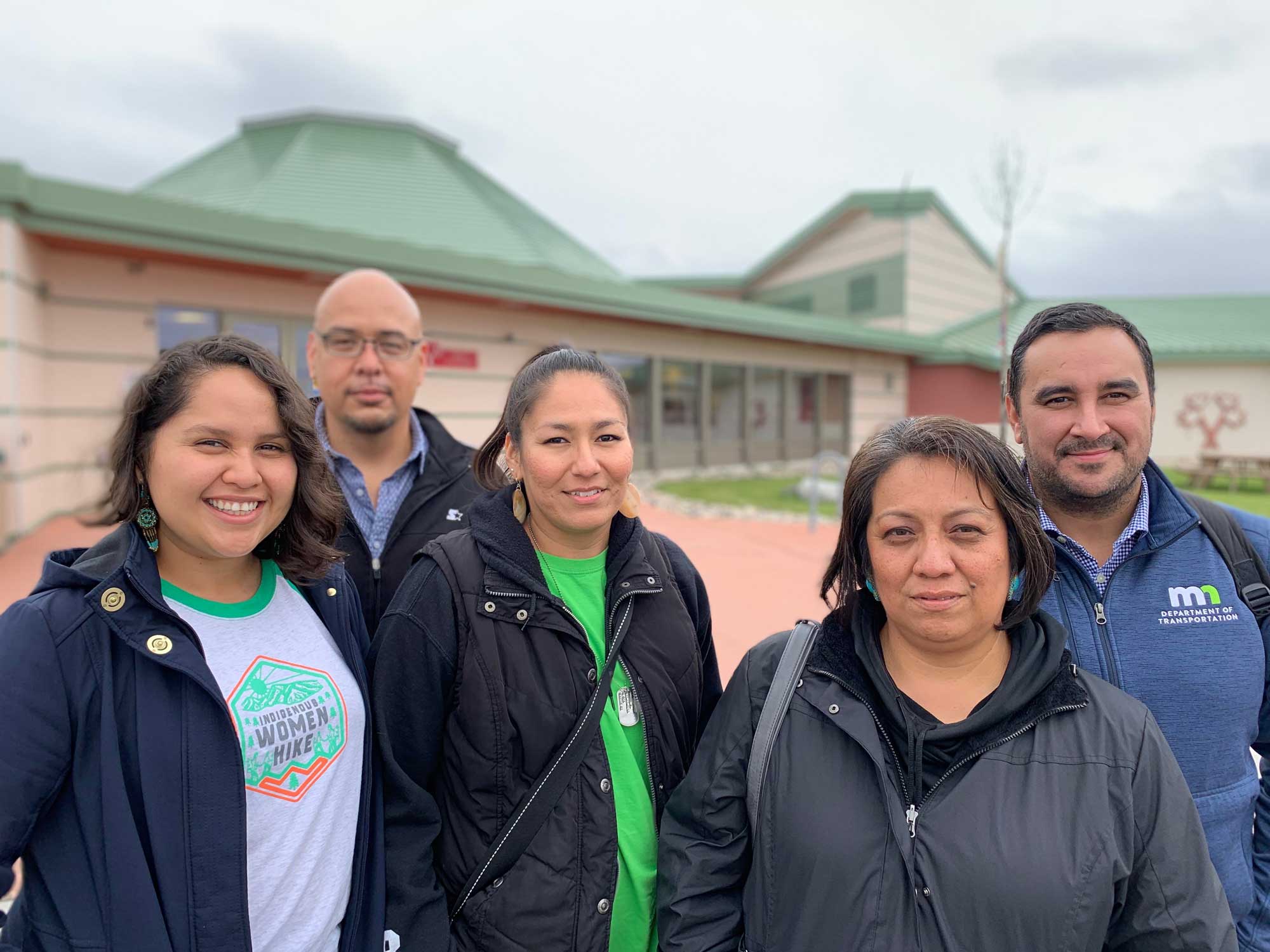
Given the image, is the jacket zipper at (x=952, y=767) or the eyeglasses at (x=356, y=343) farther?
the eyeglasses at (x=356, y=343)

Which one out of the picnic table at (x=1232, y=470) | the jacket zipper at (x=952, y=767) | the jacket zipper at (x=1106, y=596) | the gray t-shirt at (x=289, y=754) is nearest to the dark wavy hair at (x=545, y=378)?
the gray t-shirt at (x=289, y=754)

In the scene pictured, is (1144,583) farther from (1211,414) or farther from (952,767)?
(1211,414)

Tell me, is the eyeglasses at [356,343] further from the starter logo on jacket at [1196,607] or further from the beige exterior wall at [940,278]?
the beige exterior wall at [940,278]

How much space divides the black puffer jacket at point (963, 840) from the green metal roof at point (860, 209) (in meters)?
24.3

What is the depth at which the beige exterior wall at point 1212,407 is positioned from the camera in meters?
21.2

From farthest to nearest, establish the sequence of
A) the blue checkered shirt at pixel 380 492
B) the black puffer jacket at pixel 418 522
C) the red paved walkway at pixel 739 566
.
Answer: the red paved walkway at pixel 739 566 → the blue checkered shirt at pixel 380 492 → the black puffer jacket at pixel 418 522

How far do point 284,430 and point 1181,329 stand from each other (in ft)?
92.9

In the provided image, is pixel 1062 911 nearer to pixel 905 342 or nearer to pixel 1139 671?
pixel 1139 671

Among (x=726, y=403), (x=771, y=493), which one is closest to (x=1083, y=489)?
(x=771, y=493)

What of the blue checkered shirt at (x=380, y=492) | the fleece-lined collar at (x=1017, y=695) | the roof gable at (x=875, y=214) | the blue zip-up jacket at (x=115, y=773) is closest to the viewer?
the blue zip-up jacket at (x=115, y=773)

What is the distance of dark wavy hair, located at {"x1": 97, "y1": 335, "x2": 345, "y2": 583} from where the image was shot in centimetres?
158

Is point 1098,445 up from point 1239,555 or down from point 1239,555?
up

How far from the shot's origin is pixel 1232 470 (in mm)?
15156

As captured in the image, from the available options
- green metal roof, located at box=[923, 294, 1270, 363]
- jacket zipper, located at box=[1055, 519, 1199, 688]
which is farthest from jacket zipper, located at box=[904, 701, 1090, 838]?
green metal roof, located at box=[923, 294, 1270, 363]
